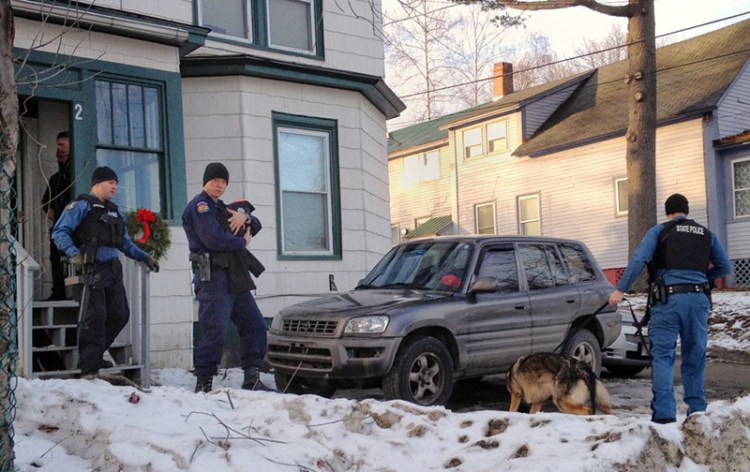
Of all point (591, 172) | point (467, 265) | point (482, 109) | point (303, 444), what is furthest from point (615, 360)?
point (482, 109)

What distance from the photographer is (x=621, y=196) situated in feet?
90.1

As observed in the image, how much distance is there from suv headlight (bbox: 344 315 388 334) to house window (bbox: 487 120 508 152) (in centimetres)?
2414

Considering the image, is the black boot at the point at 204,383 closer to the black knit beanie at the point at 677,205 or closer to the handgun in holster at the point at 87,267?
the handgun in holster at the point at 87,267

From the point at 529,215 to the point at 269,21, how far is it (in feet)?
64.1

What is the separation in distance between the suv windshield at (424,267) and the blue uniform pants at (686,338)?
6.91 ft

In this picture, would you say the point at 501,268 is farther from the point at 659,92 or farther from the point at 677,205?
the point at 659,92

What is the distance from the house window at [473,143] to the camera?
32.1m

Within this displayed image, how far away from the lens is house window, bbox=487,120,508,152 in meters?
31.1

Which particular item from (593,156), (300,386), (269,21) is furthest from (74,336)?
(593,156)

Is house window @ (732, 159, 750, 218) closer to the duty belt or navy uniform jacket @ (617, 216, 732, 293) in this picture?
navy uniform jacket @ (617, 216, 732, 293)

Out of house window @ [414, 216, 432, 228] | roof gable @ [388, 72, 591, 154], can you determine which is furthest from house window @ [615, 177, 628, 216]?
house window @ [414, 216, 432, 228]

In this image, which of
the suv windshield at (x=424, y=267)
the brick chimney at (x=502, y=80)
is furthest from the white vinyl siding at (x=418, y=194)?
the suv windshield at (x=424, y=267)

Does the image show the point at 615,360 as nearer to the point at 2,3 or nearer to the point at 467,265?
the point at 467,265

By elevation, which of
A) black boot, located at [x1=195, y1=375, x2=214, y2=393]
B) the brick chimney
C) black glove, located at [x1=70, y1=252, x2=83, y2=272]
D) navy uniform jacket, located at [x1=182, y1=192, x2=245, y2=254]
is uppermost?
the brick chimney
